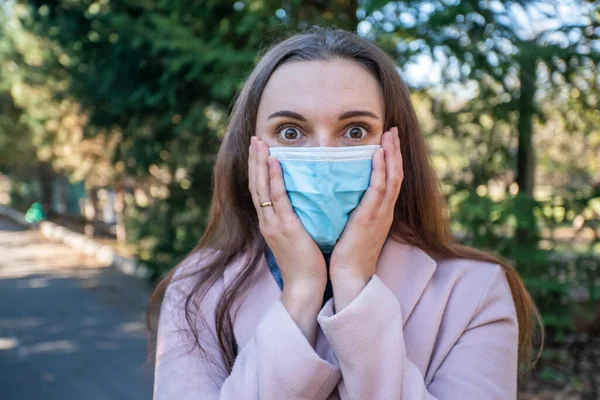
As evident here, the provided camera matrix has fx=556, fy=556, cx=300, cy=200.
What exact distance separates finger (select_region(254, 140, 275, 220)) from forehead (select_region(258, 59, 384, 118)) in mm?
135

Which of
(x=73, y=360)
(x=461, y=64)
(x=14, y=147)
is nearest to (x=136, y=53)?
(x=461, y=64)

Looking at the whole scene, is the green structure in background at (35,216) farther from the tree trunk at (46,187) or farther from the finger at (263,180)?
the finger at (263,180)

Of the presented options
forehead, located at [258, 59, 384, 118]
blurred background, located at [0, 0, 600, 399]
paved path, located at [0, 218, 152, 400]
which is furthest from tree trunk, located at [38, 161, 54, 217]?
forehead, located at [258, 59, 384, 118]

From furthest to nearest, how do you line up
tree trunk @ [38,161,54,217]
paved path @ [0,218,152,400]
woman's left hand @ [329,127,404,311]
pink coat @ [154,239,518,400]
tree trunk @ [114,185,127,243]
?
tree trunk @ [38,161,54,217]
tree trunk @ [114,185,127,243]
paved path @ [0,218,152,400]
woman's left hand @ [329,127,404,311]
pink coat @ [154,239,518,400]

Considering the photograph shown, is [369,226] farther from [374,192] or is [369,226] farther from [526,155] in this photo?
[526,155]

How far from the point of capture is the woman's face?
1.47 meters

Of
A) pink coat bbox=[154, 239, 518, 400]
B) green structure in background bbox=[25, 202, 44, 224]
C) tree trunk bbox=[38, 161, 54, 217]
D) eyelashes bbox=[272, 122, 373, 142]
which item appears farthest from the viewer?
tree trunk bbox=[38, 161, 54, 217]

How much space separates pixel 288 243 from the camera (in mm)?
1439

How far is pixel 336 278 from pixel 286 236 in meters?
0.17

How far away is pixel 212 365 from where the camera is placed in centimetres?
155

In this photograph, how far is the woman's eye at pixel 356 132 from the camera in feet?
4.95

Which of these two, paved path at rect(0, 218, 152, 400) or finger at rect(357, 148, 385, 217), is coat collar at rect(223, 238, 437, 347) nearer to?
finger at rect(357, 148, 385, 217)

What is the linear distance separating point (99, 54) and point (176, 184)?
1515mm

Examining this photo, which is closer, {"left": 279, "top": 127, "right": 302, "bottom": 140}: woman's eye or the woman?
the woman
